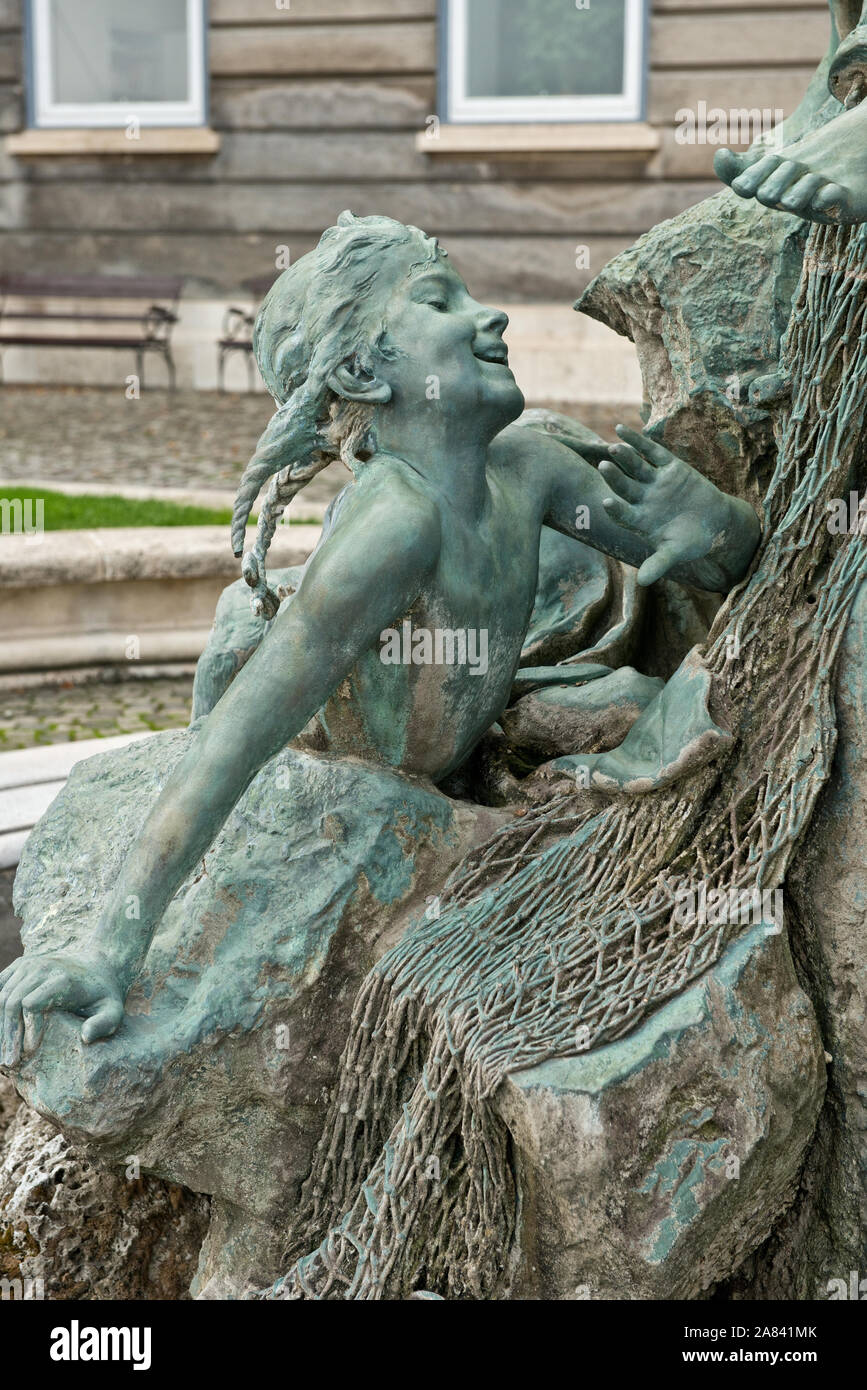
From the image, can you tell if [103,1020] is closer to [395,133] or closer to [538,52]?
[395,133]

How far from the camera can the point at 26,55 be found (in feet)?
38.6

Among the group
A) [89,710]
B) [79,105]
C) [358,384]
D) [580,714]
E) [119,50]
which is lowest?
[89,710]

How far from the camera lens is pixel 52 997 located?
6.57 feet

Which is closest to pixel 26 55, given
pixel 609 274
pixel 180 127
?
pixel 180 127

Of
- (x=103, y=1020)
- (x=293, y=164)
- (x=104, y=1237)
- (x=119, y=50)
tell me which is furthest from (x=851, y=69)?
(x=119, y=50)

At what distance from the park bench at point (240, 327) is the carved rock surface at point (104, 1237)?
29.9 ft

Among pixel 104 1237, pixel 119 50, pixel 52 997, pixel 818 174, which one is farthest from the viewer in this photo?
pixel 119 50

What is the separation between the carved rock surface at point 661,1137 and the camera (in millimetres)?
1962

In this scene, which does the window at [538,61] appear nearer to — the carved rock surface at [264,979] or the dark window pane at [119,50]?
the dark window pane at [119,50]

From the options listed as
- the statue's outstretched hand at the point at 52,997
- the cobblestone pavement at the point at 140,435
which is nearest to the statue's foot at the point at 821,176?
the statue's outstretched hand at the point at 52,997

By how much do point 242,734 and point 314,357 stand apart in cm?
49

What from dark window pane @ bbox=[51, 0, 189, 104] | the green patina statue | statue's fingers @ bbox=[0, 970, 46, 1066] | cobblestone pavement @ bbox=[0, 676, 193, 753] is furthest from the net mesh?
dark window pane @ bbox=[51, 0, 189, 104]

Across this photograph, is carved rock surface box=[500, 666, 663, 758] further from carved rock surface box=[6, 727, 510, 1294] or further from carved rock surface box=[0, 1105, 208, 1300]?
carved rock surface box=[0, 1105, 208, 1300]

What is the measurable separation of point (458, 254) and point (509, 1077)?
9.44 m
